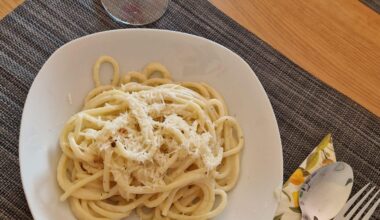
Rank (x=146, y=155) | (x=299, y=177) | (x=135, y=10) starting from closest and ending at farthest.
→ (x=146, y=155) < (x=299, y=177) < (x=135, y=10)

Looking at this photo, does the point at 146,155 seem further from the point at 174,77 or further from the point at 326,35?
the point at 326,35

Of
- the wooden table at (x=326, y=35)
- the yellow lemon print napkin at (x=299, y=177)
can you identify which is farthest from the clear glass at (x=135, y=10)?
the yellow lemon print napkin at (x=299, y=177)

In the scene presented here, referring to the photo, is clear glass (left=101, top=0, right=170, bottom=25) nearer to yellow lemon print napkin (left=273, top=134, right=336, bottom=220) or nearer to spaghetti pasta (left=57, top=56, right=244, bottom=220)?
spaghetti pasta (left=57, top=56, right=244, bottom=220)

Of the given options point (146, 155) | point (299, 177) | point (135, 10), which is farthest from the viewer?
point (135, 10)

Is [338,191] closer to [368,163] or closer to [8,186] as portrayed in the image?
[368,163]

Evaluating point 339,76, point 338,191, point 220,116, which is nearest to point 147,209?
point 220,116

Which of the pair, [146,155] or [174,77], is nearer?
[146,155]

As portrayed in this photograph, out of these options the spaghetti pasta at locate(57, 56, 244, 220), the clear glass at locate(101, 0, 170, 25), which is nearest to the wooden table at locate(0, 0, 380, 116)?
the clear glass at locate(101, 0, 170, 25)

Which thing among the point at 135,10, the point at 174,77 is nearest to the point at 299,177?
the point at 174,77
